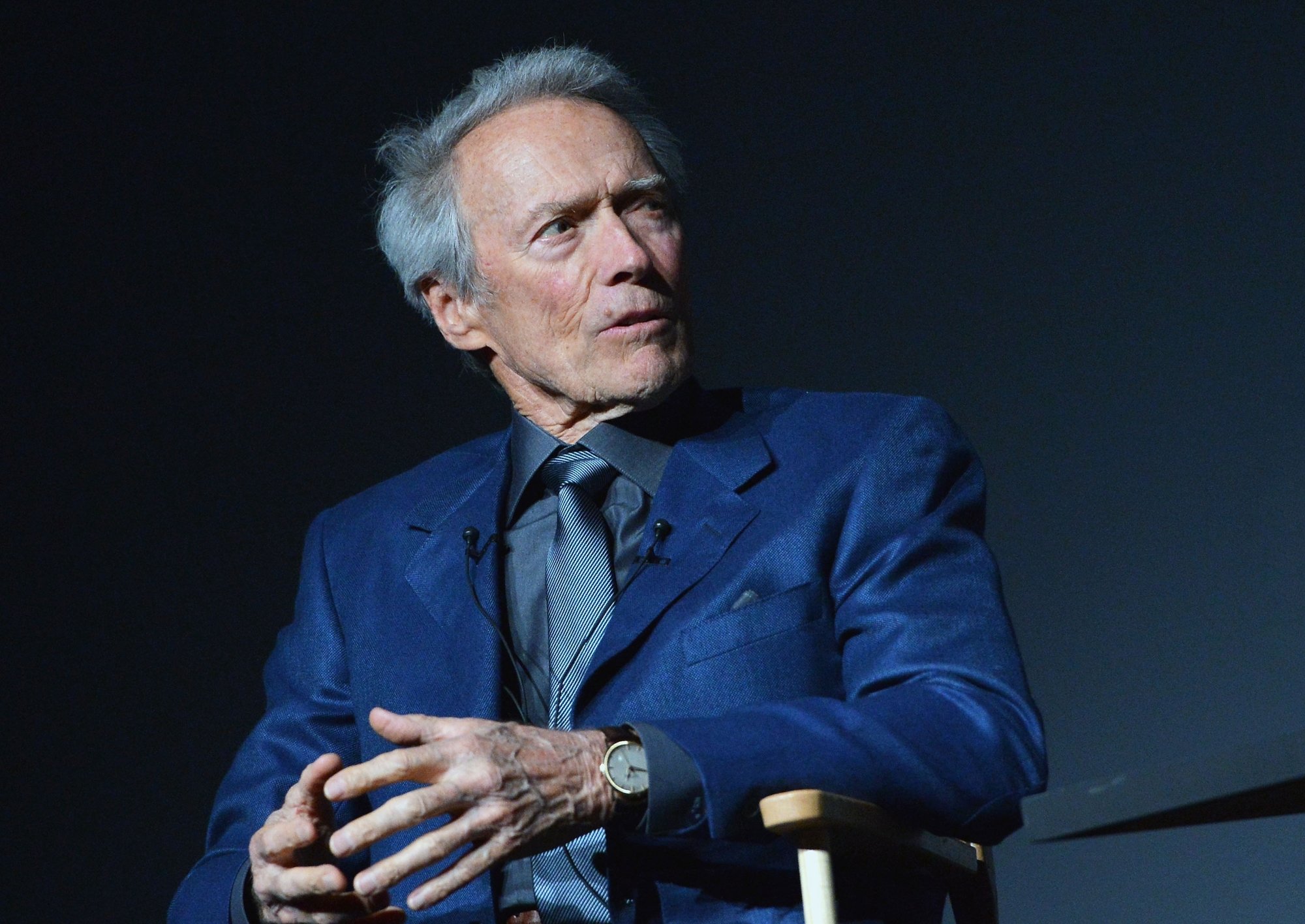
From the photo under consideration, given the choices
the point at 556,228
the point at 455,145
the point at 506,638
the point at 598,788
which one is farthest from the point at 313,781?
the point at 455,145

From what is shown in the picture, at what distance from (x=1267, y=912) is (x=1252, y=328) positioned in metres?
1.07

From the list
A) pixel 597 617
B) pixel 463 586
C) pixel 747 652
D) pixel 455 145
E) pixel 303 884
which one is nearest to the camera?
pixel 303 884

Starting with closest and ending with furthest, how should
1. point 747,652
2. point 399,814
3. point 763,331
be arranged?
point 399,814, point 747,652, point 763,331

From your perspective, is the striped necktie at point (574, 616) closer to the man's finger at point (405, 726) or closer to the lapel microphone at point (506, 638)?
the lapel microphone at point (506, 638)

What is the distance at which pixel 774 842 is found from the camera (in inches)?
73.2

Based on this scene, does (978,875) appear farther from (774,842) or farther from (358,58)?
(358,58)

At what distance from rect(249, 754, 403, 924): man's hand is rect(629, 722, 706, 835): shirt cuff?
12.8 inches

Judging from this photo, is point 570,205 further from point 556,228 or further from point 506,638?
point 506,638

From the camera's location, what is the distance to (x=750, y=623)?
1.98 metres

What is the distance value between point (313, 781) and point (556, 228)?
37.2 inches

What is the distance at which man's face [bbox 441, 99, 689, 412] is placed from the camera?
2258 millimetres

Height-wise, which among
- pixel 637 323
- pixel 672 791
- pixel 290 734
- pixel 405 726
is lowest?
pixel 290 734

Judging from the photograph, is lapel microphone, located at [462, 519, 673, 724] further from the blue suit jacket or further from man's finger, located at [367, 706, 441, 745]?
man's finger, located at [367, 706, 441, 745]

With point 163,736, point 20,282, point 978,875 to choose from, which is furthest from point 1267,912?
point 20,282
